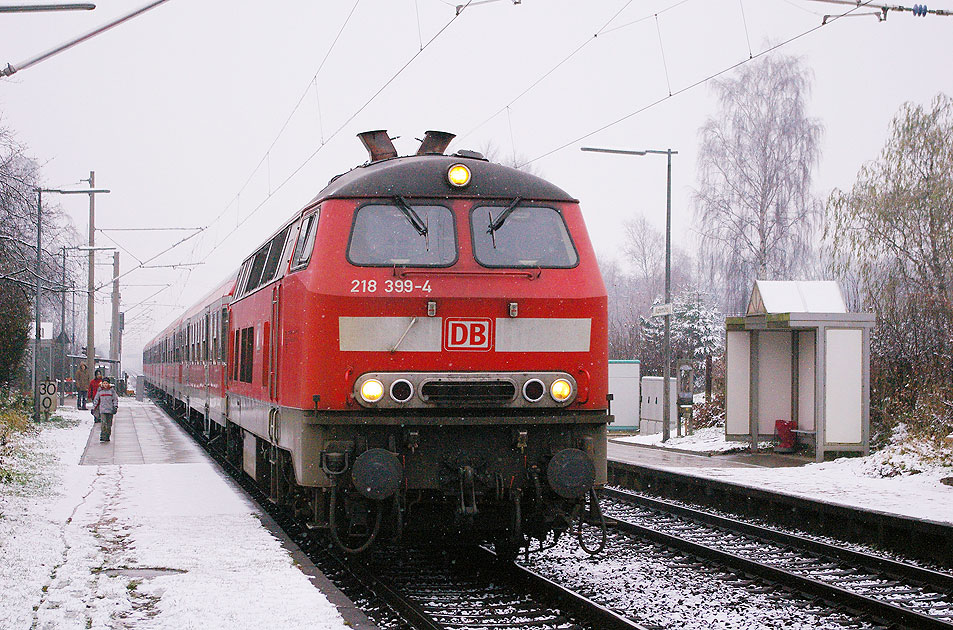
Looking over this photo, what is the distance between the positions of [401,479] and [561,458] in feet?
3.93

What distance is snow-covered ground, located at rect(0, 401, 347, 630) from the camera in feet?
21.4

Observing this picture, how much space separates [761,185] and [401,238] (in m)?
35.3

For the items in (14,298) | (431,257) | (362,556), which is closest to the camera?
(431,257)

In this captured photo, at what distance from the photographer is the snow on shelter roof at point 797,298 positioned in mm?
19297

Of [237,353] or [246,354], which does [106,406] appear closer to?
[237,353]

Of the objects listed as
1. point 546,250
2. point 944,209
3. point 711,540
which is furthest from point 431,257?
point 944,209

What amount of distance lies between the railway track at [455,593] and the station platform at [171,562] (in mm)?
443

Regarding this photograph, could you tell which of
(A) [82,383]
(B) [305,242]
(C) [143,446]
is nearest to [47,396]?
(C) [143,446]

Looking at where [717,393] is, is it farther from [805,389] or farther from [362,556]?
[362,556]

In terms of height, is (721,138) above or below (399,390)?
above

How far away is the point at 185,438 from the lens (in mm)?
24891

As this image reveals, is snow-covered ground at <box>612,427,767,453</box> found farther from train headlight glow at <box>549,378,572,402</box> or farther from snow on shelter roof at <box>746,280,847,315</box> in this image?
train headlight glow at <box>549,378,572,402</box>

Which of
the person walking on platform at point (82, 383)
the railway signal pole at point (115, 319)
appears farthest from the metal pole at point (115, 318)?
the person walking on platform at point (82, 383)

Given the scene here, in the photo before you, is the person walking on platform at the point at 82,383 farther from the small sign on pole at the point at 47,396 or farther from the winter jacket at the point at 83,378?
the small sign on pole at the point at 47,396
